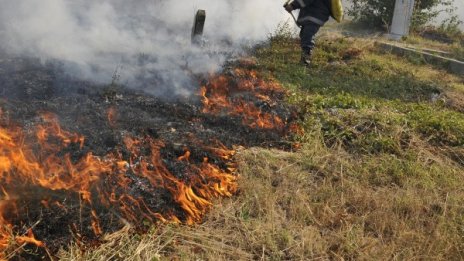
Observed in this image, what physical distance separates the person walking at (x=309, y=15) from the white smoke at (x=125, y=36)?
149cm

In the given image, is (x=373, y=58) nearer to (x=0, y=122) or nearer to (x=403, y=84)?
(x=403, y=84)

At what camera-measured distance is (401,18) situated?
36.9 feet

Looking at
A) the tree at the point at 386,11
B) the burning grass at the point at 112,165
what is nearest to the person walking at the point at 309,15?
the burning grass at the point at 112,165

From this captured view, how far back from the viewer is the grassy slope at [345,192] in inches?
130

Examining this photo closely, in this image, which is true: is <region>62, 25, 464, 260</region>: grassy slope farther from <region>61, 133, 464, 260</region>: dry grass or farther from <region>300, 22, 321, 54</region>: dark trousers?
<region>300, 22, 321, 54</region>: dark trousers

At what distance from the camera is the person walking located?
8.05 metres

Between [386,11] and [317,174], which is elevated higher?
[386,11]

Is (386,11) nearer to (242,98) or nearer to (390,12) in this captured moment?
(390,12)

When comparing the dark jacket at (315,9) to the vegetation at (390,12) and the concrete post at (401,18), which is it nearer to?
the concrete post at (401,18)

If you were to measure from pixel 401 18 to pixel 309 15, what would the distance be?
4424 millimetres

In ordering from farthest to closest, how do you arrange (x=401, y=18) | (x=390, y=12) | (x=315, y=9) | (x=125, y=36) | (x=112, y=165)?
1. (x=390, y=12)
2. (x=401, y=18)
3. (x=315, y=9)
4. (x=125, y=36)
5. (x=112, y=165)

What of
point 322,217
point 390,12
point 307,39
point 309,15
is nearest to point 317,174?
point 322,217

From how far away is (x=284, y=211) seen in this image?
3.76m

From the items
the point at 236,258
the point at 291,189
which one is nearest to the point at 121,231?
the point at 236,258
